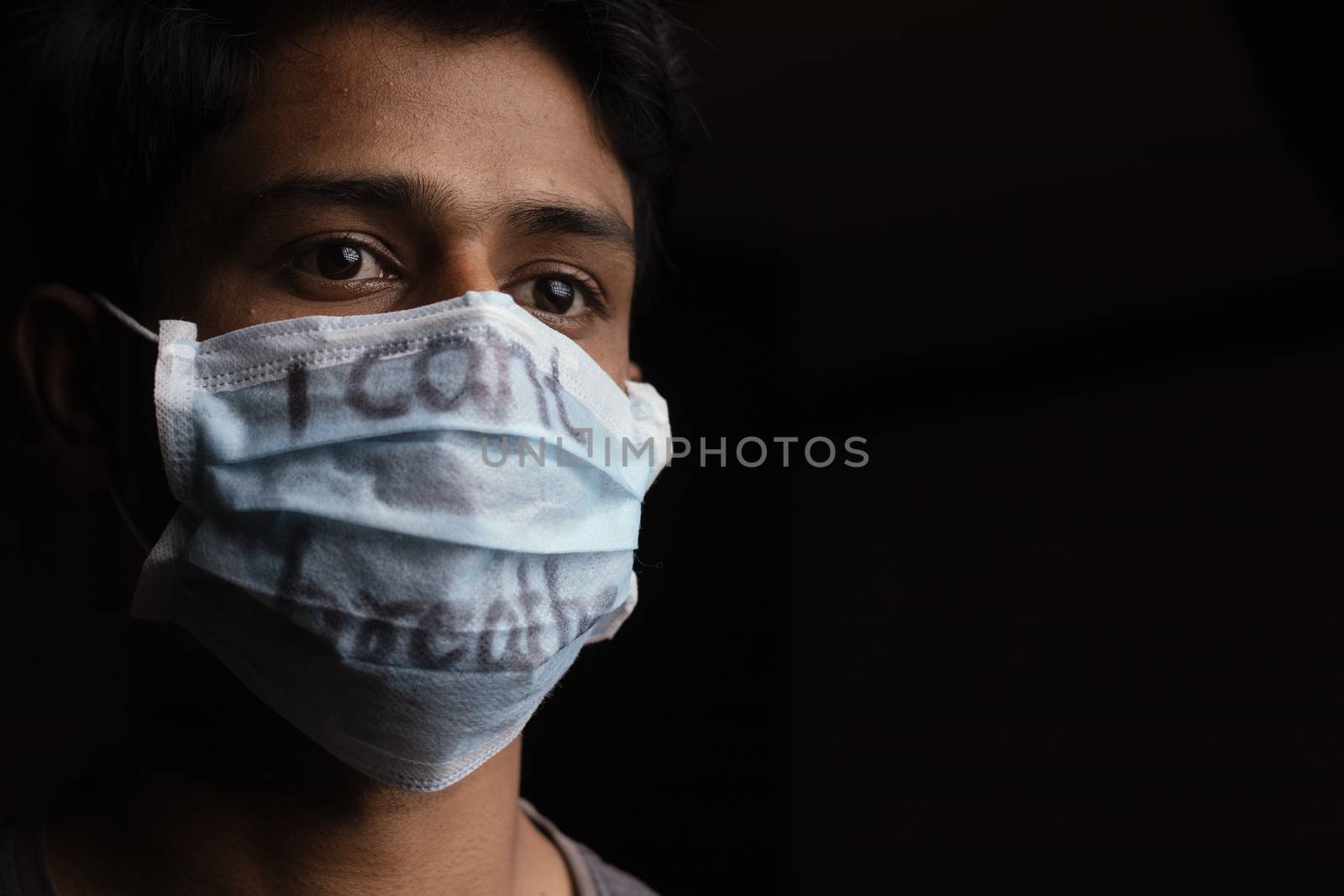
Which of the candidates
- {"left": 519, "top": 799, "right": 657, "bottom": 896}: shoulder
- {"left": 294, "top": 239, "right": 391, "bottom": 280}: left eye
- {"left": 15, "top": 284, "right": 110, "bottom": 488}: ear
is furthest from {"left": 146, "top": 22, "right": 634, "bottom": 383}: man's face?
{"left": 519, "top": 799, "right": 657, "bottom": 896}: shoulder

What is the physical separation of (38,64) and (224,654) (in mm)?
852

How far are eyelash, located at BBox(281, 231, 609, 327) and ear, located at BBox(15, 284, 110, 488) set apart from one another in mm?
277

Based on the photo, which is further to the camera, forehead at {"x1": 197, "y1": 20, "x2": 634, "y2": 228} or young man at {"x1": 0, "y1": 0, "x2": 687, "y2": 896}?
forehead at {"x1": 197, "y1": 20, "x2": 634, "y2": 228}

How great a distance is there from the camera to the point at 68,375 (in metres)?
1.25

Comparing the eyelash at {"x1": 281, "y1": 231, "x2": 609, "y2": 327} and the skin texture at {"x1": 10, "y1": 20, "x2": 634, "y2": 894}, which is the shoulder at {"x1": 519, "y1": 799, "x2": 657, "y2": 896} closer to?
the skin texture at {"x1": 10, "y1": 20, "x2": 634, "y2": 894}

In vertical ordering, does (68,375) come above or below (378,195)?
below

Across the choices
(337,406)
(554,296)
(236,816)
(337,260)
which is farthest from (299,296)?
(236,816)

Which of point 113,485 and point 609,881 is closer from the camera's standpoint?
point 113,485

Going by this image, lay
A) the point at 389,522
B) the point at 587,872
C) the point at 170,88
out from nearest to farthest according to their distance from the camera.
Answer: the point at 389,522, the point at 170,88, the point at 587,872

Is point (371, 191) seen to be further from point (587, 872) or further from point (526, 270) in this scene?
point (587, 872)

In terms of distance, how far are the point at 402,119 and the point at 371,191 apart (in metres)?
0.08

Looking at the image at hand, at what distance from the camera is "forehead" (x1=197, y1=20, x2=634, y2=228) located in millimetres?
1136

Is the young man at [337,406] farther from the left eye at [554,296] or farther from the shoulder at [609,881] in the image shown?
the shoulder at [609,881]

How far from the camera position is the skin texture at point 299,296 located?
3.72 feet
